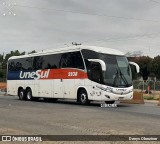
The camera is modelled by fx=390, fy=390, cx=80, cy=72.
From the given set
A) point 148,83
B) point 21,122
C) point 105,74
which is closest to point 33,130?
point 21,122

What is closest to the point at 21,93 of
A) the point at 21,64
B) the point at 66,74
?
the point at 21,64

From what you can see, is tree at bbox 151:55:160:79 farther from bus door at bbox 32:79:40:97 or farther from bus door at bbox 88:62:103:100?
bus door at bbox 88:62:103:100

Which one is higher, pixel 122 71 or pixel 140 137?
pixel 122 71

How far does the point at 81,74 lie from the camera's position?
24047 mm

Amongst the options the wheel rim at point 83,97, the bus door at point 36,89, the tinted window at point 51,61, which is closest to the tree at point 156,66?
the bus door at point 36,89

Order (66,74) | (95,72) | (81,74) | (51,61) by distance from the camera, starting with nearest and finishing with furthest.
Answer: (95,72), (81,74), (66,74), (51,61)

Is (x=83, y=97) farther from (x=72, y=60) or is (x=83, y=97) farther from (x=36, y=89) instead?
(x=36, y=89)

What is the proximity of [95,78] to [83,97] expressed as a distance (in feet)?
5.58

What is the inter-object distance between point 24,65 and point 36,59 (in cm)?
192

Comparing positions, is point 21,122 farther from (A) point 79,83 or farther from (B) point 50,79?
(B) point 50,79

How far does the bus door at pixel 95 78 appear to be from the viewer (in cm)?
2294

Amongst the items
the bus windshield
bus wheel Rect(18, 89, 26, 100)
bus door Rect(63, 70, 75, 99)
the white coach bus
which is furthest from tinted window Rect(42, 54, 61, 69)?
the bus windshield

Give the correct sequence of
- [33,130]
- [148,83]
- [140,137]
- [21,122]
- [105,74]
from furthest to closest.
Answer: [148,83], [105,74], [21,122], [33,130], [140,137]

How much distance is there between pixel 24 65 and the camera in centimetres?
3058
